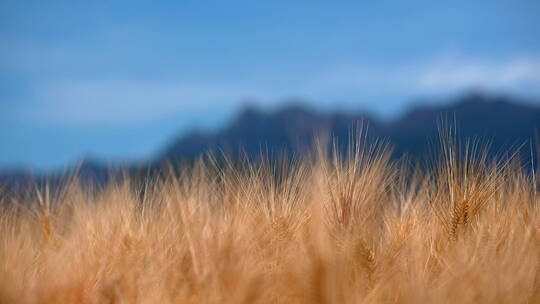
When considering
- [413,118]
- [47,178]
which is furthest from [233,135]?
[47,178]

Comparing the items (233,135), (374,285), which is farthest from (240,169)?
(233,135)

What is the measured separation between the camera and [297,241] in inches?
85.0

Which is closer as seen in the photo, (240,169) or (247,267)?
(247,267)

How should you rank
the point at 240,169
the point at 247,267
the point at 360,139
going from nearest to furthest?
1. the point at 247,267
2. the point at 360,139
3. the point at 240,169

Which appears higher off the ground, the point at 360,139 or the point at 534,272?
the point at 360,139

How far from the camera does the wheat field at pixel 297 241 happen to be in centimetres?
187

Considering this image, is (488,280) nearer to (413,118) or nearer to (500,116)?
(500,116)

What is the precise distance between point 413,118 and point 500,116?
883cm

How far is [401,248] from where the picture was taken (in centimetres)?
238

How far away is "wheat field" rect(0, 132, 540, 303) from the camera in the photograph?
6.13ft

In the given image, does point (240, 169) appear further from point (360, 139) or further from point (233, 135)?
point (233, 135)

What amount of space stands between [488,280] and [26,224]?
7.33 feet

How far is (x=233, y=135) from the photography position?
55.3 metres

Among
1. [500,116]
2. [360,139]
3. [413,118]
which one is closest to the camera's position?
[360,139]
